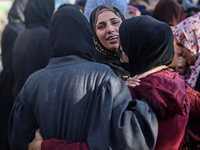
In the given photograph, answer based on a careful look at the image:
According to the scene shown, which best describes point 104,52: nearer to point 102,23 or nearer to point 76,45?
point 102,23

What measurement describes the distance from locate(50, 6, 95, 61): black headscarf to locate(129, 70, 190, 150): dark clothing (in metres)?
0.43

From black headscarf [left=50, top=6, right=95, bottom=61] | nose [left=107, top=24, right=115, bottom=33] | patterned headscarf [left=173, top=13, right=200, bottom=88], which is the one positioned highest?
black headscarf [left=50, top=6, right=95, bottom=61]

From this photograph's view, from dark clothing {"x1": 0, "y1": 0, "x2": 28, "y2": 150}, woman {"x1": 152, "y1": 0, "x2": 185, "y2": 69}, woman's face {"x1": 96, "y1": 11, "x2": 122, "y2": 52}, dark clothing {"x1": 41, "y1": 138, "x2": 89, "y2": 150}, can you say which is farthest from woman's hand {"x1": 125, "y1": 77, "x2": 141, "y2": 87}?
dark clothing {"x1": 0, "y1": 0, "x2": 28, "y2": 150}

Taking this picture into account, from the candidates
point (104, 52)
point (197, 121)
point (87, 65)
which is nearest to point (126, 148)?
point (87, 65)

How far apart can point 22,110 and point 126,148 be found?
0.74 m

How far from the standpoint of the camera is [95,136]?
1.50 metres

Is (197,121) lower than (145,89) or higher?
lower

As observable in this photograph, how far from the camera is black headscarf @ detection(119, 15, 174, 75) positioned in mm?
1733

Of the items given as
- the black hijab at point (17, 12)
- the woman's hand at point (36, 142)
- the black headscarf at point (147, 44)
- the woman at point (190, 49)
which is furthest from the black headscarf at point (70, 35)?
the black hijab at point (17, 12)

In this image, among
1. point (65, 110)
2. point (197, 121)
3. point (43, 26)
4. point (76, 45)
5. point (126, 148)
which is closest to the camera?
point (126, 148)

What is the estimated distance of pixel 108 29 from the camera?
260cm

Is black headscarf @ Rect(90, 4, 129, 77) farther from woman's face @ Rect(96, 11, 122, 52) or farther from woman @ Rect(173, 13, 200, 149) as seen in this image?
woman @ Rect(173, 13, 200, 149)

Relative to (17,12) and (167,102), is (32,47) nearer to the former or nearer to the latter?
(17,12)

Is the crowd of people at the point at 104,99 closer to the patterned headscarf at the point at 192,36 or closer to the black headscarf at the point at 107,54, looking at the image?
the black headscarf at the point at 107,54
